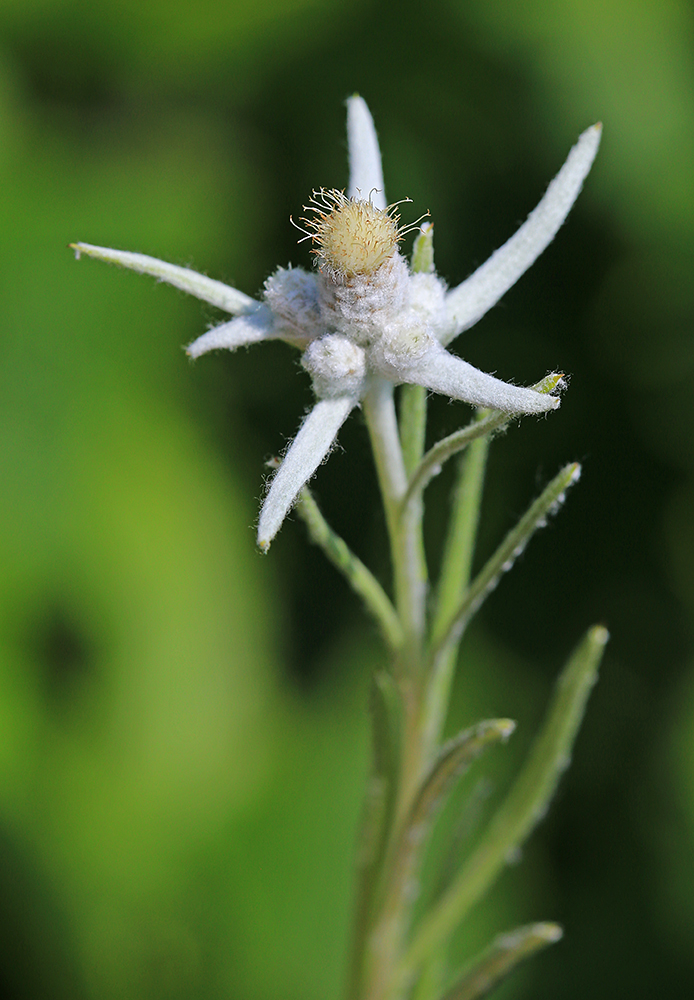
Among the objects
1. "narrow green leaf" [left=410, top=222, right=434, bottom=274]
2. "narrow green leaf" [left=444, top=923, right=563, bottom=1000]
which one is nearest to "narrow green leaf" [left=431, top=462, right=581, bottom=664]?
"narrow green leaf" [left=410, top=222, right=434, bottom=274]

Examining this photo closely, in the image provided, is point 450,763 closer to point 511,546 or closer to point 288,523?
point 511,546

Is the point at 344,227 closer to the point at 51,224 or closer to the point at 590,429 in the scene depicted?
the point at 590,429

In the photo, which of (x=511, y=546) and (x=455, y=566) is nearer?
(x=511, y=546)

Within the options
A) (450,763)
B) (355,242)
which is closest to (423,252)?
(355,242)

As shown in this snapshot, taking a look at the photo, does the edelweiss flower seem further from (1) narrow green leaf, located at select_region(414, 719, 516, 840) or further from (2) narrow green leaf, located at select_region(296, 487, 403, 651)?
(1) narrow green leaf, located at select_region(414, 719, 516, 840)

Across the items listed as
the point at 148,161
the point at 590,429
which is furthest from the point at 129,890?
the point at 148,161

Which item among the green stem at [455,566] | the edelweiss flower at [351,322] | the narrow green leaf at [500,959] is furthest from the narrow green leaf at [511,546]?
the narrow green leaf at [500,959]
